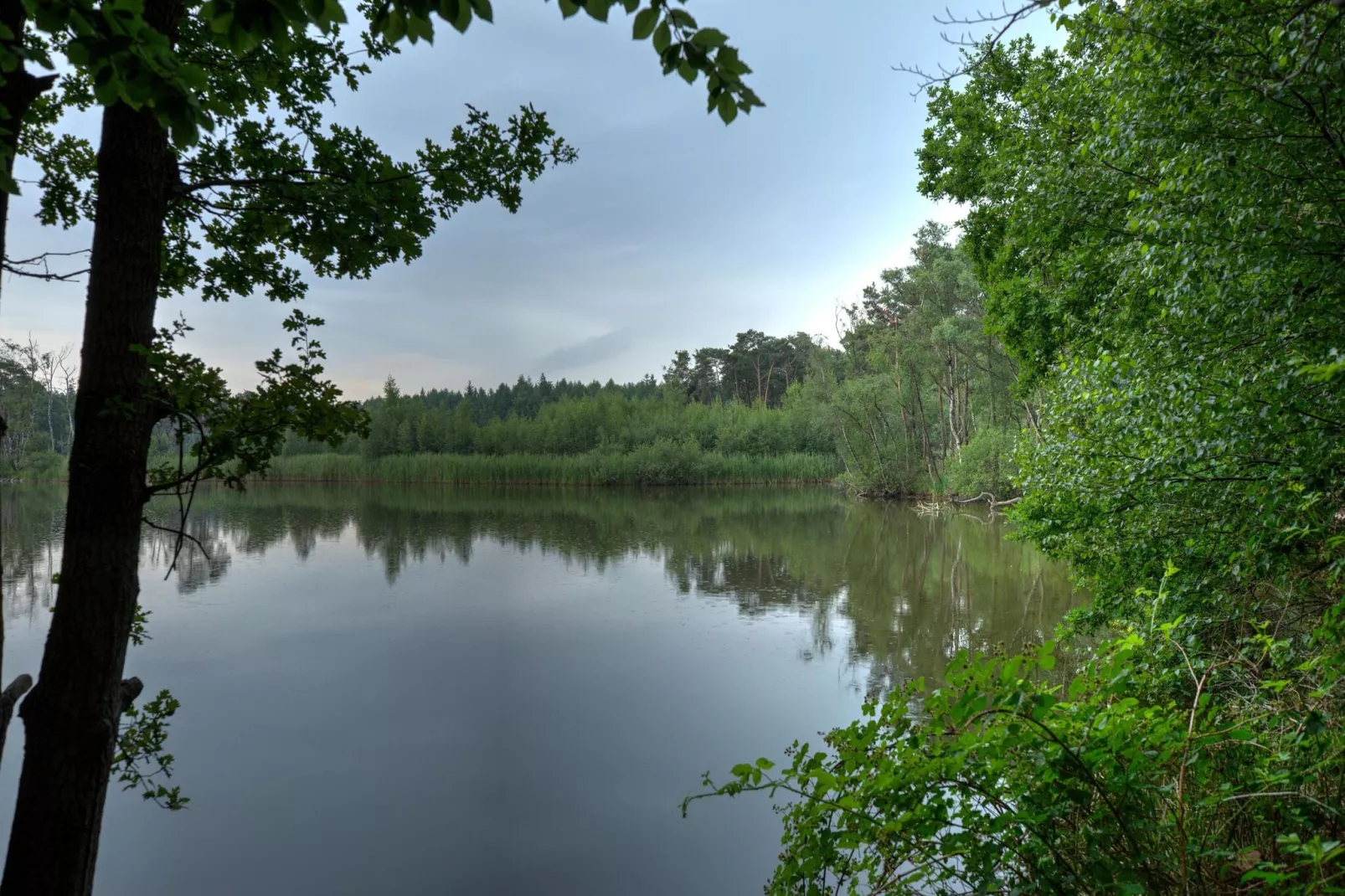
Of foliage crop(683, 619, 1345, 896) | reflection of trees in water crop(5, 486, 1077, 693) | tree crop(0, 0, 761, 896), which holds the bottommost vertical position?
reflection of trees in water crop(5, 486, 1077, 693)

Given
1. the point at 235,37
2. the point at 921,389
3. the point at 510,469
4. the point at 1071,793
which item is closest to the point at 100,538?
the point at 235,37

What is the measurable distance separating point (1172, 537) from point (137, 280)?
5667 mm

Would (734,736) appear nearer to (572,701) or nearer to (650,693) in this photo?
(650,693)

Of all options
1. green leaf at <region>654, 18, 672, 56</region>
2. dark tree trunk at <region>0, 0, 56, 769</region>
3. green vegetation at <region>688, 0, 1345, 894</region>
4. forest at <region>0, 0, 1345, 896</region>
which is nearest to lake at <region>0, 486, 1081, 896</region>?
forest at <region>0, 0, 1345, 896</region>

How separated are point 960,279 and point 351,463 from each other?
108 ft

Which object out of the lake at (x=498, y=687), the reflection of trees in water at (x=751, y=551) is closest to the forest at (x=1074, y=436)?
the lake at (x=498, y=687)

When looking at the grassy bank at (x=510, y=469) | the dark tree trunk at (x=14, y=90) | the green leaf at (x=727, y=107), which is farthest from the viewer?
the grassy bank at (x=510, y=469)

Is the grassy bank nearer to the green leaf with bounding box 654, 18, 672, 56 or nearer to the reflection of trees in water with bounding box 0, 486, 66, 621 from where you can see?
the reflection of trees in water with bounding box 0, 486, 66, 621

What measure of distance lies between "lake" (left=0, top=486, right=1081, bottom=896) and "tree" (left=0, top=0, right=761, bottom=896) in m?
2.47

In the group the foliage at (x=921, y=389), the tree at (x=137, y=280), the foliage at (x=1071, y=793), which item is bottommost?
the foliage at (x=1071, y=793)

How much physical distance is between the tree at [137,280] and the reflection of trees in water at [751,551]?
4312mm

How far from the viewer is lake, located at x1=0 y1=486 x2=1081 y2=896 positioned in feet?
14.8

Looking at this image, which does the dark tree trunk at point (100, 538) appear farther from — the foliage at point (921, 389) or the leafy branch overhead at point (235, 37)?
the foliage at point (921, 389)

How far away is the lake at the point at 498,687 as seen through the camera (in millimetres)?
4520
